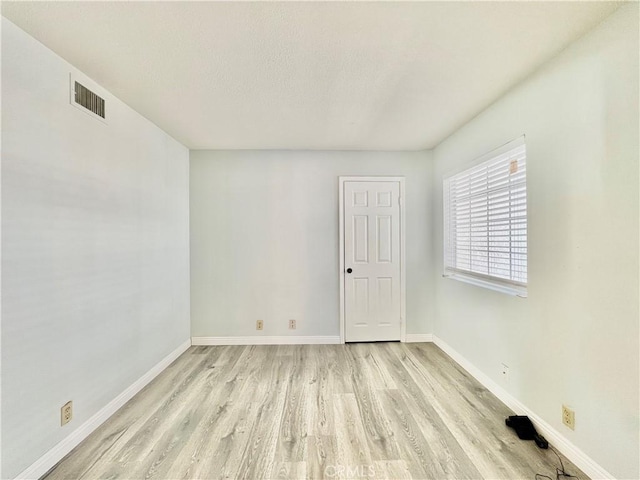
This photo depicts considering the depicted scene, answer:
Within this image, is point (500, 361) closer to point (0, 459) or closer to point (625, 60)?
point (625, 60)

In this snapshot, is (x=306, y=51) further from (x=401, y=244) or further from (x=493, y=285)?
(x=401, y=244)

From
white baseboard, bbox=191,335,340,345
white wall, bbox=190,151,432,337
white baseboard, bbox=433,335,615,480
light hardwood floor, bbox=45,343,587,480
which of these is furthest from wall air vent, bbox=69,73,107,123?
white baseboard, bbox=433,335,615,480

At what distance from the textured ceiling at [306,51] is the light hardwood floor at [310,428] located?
7.87 feet

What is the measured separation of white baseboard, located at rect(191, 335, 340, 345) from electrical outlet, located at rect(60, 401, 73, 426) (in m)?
1.75

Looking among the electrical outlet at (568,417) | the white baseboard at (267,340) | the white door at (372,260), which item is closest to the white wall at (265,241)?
the white baseboard at (267,340)

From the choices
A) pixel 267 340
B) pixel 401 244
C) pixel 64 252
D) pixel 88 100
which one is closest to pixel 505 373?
pixel 401 244

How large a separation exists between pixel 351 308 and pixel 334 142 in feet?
6.67

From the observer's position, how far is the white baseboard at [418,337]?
3.54m

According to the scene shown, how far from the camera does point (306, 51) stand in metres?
1.61

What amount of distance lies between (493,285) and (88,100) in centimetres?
336

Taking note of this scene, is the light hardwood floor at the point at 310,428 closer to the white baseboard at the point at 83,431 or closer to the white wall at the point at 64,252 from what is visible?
the white baseboard at the point at 83,431

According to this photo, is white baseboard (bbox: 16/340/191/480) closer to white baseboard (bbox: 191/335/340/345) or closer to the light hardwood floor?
the light hardwood floor

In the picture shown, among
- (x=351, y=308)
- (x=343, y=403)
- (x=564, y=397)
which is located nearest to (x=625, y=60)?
(x=564, y=397)

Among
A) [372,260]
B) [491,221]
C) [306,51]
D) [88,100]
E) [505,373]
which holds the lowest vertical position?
[505,373]
